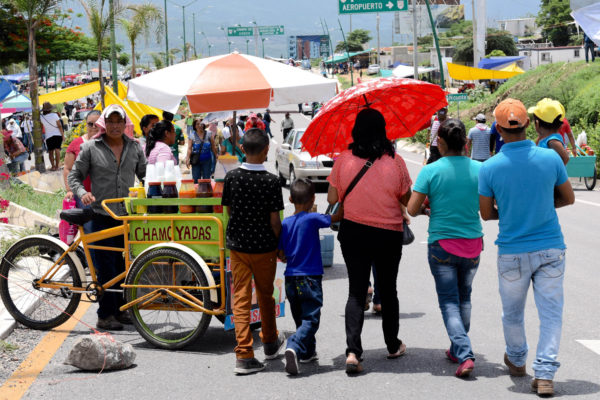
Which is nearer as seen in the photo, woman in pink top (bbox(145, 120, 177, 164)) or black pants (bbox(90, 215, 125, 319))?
black pants (bbox(90, 215, 125, 319))


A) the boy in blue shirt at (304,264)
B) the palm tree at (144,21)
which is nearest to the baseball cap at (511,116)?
the boy in blue shirt at (304,264)

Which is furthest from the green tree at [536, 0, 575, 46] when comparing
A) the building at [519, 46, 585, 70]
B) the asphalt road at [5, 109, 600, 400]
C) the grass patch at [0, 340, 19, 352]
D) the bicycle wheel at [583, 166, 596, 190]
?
the grass patch at [0, 340, 19, 352]

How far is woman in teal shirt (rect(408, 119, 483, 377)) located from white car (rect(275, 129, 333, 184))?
572 inches

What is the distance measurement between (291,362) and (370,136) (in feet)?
5.55

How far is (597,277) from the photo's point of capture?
384 inches

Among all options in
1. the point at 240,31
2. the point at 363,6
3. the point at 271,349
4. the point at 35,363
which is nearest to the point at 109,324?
the point at 35,363

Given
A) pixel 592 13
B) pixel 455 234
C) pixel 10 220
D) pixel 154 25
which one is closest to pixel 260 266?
pixel 455 234

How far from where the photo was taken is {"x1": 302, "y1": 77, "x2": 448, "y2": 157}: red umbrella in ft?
23.7

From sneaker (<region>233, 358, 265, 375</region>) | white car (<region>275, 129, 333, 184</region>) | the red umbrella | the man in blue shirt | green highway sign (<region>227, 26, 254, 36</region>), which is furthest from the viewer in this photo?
green highway sign (<region>227, 26, 254, 36</region>)

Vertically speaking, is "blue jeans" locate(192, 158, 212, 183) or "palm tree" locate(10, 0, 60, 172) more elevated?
"palm tree" locate(10, 0, 60, 172)

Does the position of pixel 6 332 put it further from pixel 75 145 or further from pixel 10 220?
pixel 10 220

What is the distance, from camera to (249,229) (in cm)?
627

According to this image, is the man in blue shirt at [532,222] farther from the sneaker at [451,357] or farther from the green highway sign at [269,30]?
the green highway sign at [269,30]

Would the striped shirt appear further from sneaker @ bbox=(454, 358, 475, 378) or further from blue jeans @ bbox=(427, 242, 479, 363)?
sneaker @ bbox=(454, 358, 475, 378)
